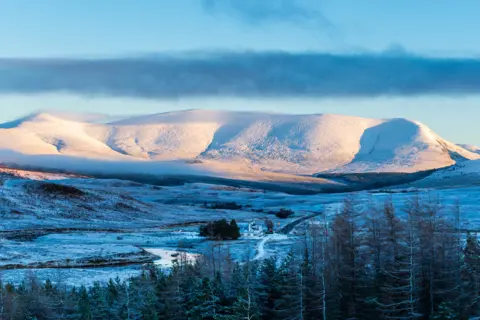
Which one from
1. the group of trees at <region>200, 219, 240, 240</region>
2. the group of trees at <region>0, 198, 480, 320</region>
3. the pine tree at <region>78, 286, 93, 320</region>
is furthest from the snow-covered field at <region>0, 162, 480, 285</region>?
the pine tree at <region>78, 286, 93, 320</region>

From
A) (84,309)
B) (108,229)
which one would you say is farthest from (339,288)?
(108,229)

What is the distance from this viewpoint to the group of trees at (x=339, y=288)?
36.5 metres

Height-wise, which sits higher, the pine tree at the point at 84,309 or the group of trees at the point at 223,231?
the pine tree at the point at 84,309

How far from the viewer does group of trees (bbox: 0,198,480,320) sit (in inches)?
1438

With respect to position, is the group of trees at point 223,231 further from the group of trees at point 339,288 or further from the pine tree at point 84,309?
the pine tree at point 84,309

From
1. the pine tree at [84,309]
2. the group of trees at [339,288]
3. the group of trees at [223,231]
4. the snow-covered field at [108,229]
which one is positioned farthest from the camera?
the group of trees at [223,231]

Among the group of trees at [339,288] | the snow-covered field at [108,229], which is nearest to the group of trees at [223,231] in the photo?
the snow-covered field at [108,229]

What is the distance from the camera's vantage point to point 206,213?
150000mm

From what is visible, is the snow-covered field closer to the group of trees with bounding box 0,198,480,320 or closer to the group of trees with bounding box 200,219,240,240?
the group of trees with bounding box 200,219,240,240

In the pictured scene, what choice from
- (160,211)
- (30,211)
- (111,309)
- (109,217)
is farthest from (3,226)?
(111,309)

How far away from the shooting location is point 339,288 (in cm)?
3812

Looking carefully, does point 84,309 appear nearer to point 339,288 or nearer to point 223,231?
point 339,288

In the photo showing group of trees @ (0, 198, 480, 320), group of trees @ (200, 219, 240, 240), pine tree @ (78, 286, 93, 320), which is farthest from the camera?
group of trees @ (200, 219, 240, 240)

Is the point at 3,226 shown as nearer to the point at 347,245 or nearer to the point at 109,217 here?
the point at 109,217
